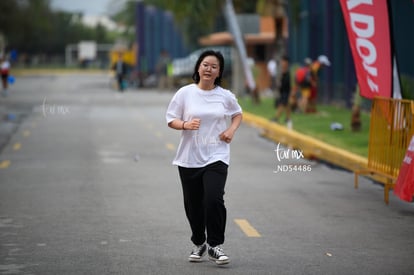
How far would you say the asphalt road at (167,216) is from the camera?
958cm

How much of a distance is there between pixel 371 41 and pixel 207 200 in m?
6.51

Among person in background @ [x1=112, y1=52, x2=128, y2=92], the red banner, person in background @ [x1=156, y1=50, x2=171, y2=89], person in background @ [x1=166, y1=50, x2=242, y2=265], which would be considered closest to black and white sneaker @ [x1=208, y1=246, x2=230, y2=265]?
person in background @ [x1=166, y1=50, x2=242, y2=265]

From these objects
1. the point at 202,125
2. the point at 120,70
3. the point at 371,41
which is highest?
the point at 371,41

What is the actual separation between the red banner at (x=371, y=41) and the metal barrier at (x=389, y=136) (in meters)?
0.37

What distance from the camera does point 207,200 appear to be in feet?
30.7

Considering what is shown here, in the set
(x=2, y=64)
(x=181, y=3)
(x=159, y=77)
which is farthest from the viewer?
(x=159, y=77)

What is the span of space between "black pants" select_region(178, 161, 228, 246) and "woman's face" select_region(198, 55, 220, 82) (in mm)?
714

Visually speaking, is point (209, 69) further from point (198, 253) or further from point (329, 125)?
point (329, 125)

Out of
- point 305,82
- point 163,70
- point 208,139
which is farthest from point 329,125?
point 163,70

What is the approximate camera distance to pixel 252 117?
3209cm

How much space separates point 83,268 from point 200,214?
3.66ft

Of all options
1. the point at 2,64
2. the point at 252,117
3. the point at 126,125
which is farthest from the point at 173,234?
the point at 2,64

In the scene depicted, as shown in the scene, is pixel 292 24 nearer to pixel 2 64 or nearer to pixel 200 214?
pixel 2 64

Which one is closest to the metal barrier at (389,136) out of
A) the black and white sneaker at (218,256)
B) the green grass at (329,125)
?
the green grass at (329,125)
